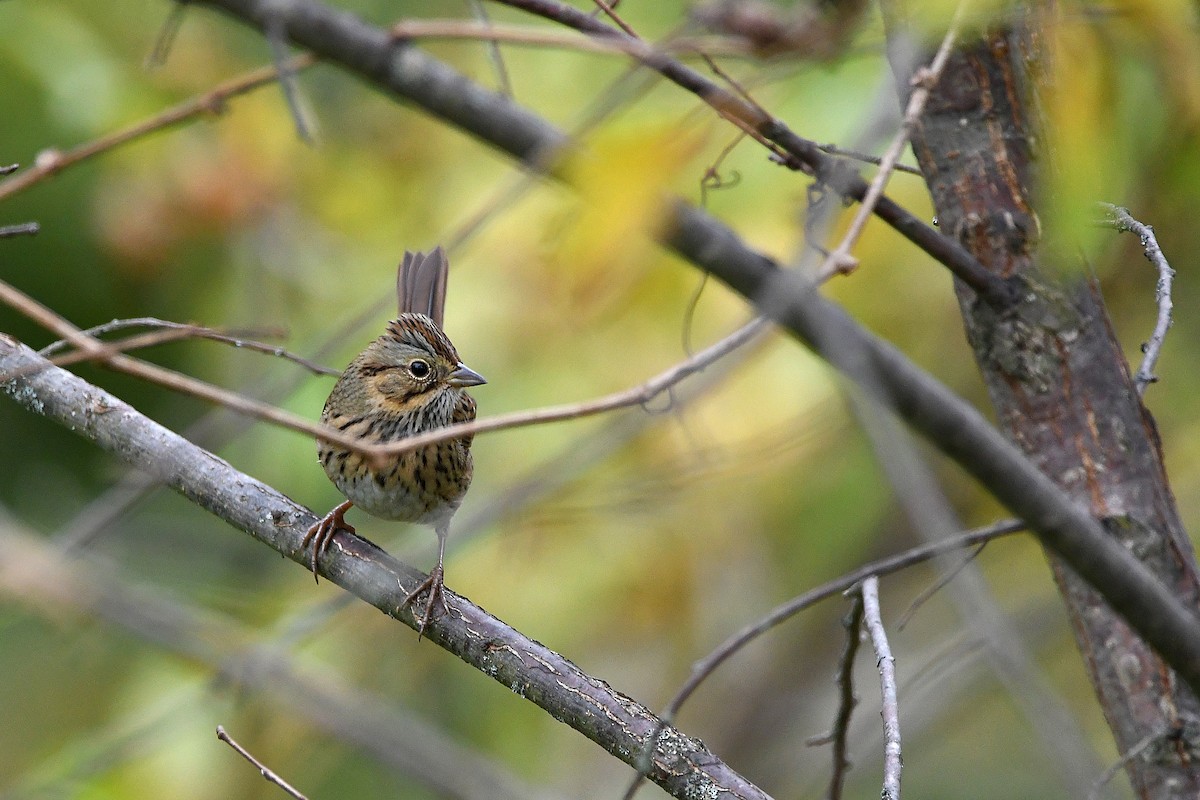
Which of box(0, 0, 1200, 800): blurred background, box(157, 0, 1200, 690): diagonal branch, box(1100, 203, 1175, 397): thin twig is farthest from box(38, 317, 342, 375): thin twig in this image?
box(1100, 203, 1175, 397): thin twig

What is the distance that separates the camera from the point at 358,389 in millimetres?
3861

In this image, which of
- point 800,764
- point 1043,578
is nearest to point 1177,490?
point 1043,578

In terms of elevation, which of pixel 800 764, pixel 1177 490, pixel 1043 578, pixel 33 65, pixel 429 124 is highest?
pixel 1177 490

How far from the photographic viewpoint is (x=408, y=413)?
12.4ft

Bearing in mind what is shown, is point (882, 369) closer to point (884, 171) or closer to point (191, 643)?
point (884, 171)

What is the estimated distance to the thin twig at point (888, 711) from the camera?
1839 mm

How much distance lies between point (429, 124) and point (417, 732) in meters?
3.60

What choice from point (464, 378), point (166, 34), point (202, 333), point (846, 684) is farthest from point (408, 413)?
point (846, 684)

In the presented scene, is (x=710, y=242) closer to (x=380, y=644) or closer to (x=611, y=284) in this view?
(x=611, y=284)

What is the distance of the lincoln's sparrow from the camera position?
11.7ft

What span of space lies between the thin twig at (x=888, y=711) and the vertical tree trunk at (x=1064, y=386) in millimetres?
618

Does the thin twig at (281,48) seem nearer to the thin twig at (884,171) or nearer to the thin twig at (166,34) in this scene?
the thin twig at (166,34)

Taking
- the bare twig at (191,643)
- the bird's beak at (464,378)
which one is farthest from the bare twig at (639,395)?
the bird's beak at (464,378)

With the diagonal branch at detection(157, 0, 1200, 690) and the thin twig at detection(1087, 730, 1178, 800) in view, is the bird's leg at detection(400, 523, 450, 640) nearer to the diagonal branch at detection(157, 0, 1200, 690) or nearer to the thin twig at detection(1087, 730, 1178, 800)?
the diagonal branch at detection(157, 0, 1200, 690)
